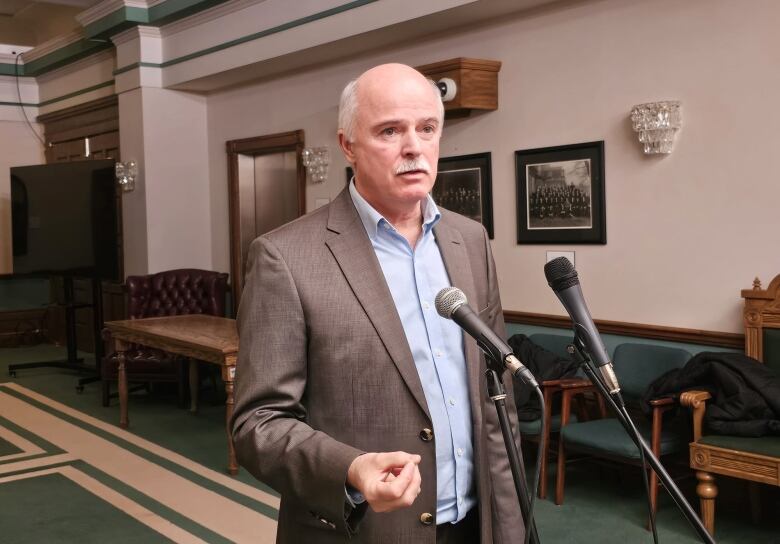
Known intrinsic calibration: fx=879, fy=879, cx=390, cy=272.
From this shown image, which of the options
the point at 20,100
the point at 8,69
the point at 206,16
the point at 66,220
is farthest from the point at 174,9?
the point at 20,100

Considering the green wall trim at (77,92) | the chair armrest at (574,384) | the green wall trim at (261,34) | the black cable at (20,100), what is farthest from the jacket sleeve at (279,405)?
the black cable at (20,100)

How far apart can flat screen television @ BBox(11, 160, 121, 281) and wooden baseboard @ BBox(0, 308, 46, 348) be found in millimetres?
1867

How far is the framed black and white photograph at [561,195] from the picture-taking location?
5266mm

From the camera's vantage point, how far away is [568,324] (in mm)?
5496

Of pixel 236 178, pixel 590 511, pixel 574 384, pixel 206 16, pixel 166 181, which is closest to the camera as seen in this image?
pixel 590 511

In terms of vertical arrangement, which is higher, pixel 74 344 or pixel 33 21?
pixel 33 21

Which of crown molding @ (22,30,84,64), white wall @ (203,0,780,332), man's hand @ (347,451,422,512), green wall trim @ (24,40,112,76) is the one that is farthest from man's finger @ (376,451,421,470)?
crown molding @ (22,30,84,64)

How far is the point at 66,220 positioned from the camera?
28.9 ft

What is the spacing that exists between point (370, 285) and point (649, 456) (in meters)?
0.59

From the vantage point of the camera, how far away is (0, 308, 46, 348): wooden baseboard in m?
11.2

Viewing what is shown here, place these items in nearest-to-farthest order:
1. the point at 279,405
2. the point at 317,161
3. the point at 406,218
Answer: the point at 279,405
the point at 406,218
the point at 317,161

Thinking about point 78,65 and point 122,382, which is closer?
point 122,382

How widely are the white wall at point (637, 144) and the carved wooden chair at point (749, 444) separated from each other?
0.58 feet

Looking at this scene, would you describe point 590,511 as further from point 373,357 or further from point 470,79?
point 373,357
